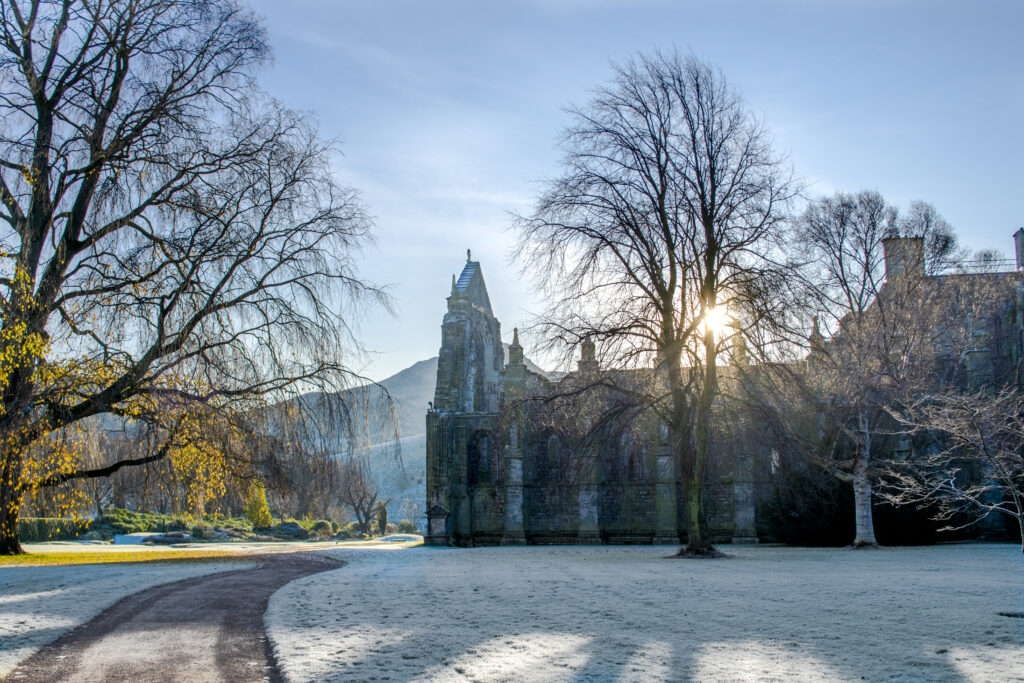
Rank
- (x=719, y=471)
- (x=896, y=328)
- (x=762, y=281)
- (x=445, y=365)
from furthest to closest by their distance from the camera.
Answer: (x=445, y=365), (x=719, y=471), (x=896, y=328), (x=762, y=281)

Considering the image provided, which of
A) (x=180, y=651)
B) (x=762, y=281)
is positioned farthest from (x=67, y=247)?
(x=762, y=281)

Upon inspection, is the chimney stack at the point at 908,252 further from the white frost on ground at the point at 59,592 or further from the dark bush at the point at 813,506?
the white frost on ground at the point at 59,592

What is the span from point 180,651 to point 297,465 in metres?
9.63

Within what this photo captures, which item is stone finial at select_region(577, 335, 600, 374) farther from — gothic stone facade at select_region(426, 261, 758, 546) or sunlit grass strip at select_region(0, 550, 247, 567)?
gothic stone facade at select_region(426, 261, 758, 546)

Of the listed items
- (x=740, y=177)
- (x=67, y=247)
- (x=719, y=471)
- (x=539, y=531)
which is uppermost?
(x=740, y=177)

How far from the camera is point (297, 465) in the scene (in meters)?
18.3

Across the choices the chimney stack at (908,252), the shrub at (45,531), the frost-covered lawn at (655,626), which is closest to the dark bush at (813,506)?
the chimney stack at (908,252)

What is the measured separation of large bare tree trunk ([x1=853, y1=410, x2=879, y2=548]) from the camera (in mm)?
27828

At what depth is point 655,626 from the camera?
10.1 meters

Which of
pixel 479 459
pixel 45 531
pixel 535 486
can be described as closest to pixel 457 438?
pixel 479 459

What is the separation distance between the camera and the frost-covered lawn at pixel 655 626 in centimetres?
762

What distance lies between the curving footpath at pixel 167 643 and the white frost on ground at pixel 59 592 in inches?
8.2

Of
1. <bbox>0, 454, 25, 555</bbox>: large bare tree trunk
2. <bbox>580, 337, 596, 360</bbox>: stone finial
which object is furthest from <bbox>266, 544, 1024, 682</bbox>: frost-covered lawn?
<bbox>580, 337, 596, 360</bbox>: stone finial

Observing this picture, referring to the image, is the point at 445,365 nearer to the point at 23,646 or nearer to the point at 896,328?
the point at 896,328
